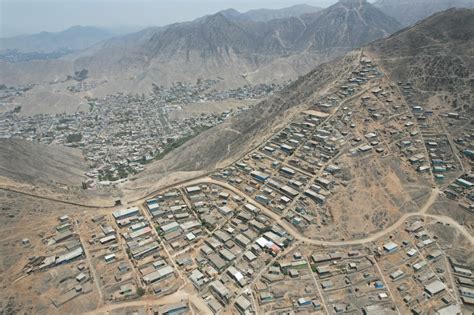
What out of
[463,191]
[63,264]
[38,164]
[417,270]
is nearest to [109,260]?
[63,264]

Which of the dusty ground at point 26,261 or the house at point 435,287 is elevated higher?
the dusty ground at point 26,261

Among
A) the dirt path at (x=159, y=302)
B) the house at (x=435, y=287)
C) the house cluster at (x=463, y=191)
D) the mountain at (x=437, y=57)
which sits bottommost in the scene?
the house at (x=435, y=287)

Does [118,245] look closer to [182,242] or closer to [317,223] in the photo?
[182,242]

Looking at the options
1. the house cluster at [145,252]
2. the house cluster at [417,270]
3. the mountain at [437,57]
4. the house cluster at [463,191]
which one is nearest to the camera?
the house cluster at [417,270]

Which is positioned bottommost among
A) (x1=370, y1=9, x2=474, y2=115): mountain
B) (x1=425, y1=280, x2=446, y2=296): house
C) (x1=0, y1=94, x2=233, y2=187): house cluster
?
(x1=0, y1=94, x2=233, y2=187): house cluster

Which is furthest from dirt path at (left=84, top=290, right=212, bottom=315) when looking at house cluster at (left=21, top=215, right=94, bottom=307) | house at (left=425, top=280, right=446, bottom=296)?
house at (left=425, top=280, right=446, bottom=296)

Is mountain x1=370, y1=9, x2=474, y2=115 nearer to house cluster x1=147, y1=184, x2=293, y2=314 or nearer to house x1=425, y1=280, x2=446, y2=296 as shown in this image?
house x1=425, y1=280, x2=446, y2=296

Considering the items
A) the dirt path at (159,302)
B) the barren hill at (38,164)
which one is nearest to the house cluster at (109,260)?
the dirt path at (159,302)

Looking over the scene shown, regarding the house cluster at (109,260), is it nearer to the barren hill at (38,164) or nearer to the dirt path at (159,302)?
the dirt path at (159,302)

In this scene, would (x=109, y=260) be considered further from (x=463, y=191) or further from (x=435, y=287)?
(x=463, y=191)
